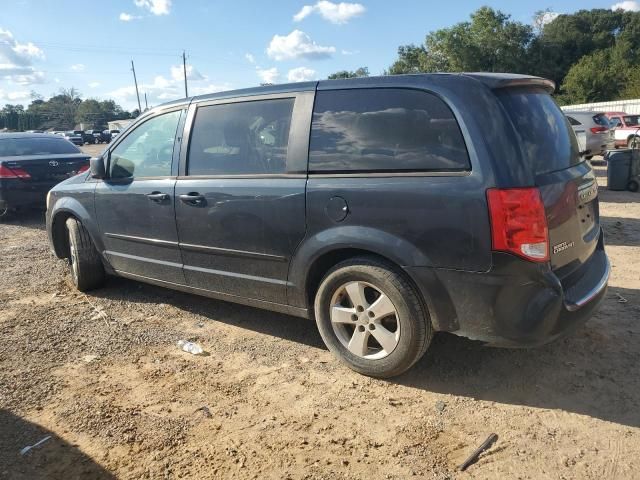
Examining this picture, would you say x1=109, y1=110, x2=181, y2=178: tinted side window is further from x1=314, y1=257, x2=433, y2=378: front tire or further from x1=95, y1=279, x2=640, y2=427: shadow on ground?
x1=314, y1=257, x2=433, y2=378: front tire

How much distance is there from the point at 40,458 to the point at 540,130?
10.7ft

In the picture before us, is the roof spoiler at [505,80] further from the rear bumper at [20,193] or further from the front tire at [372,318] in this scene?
the rear bumper at [20,193]

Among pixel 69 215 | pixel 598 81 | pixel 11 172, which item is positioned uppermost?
pixel 598 81

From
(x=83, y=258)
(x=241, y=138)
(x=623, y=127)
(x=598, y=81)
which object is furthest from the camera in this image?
(x=598, y=81)

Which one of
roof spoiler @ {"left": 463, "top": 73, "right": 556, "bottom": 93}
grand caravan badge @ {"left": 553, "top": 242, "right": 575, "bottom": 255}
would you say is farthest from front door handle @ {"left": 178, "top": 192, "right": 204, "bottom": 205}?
grand caravan badge @ {"left": 553, "top": 242, "right": 575, "bottom": 255}

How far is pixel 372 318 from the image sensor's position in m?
3.25

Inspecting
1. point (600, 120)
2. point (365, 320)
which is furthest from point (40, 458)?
point (600, 120)

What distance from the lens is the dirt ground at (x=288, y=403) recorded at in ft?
8.51

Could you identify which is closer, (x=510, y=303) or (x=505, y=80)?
(x=510, y=303)

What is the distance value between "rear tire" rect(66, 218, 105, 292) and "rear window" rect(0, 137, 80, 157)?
506 cm

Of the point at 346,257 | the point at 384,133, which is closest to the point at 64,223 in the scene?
the point at 346,257

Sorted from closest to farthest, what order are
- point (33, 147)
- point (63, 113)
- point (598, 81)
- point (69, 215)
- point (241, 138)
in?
point (241, 138), point (69, 215), point (33, 147), point (598, 81), point (63, 113)

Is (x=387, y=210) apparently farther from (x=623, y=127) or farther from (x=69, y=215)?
(x=623, y=127)

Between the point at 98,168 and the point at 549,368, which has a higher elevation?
the point at 98,168
